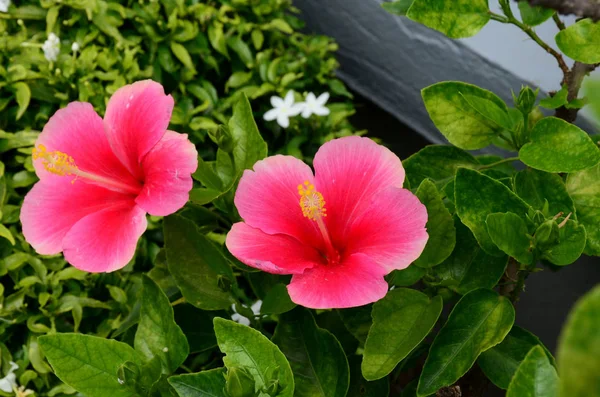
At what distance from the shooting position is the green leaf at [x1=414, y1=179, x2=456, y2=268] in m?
0.58

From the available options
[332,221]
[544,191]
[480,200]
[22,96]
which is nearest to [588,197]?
[544,191]

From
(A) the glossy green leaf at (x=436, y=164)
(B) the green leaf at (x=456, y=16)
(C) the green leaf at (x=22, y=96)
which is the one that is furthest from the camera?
(C) the green leaf at (x=22, y=96)

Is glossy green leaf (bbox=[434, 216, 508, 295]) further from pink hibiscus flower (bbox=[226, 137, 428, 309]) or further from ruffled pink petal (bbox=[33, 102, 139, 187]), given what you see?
ruffled pink petal (bbox=[33, 102, 139, 187])

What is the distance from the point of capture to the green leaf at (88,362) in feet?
1.87

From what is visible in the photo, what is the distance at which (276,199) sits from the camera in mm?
586

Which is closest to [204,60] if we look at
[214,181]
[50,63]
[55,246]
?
[50,63]

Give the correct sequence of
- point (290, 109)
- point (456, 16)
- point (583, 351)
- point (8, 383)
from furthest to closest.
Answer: point (290, 109) → point (8, 383) → point (456, 16) → point (583, 351)

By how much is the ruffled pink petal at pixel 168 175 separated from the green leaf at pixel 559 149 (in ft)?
1.04

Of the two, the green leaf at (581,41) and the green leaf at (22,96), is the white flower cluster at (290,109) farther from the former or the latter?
the green leaf at (581,41)

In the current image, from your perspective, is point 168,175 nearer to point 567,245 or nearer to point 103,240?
point 103,240

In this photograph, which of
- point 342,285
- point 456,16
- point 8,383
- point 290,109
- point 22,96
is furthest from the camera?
point 290,109

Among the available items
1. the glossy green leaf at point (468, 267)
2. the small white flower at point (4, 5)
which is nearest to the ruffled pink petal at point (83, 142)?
the glossy green leaf at point (468, 267)

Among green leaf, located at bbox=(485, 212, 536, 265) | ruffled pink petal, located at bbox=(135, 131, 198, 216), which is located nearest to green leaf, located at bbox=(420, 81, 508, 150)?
green leaf, located at bbox=(485, 212, 536, 265)

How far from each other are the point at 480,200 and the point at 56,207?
39 cm
